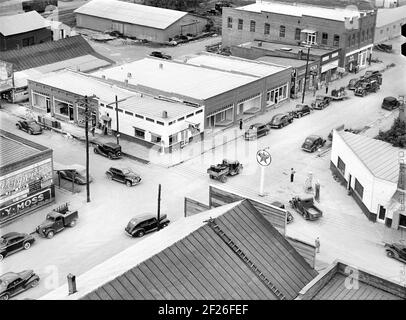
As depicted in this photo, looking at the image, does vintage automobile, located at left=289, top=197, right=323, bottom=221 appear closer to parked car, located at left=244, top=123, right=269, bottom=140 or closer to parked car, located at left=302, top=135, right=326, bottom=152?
parked car, located at left=302, top=135, right=326, bottom=152

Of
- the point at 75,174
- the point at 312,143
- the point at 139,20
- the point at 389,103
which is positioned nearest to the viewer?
the point at 75,174

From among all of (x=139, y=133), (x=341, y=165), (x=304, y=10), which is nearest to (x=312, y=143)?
(x=341, y=165)

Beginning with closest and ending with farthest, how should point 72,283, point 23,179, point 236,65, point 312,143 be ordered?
point 72,283
point 23,179
point 312,143
point 236,65

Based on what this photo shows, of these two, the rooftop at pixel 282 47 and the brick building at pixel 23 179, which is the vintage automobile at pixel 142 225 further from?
the rooftop at pixel 282 47

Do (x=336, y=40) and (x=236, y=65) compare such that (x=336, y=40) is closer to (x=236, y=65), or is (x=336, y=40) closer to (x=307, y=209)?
(x=236, y=65)

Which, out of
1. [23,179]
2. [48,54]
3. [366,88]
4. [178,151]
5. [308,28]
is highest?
[308,28]

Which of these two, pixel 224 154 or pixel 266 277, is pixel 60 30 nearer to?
pixel 224 154

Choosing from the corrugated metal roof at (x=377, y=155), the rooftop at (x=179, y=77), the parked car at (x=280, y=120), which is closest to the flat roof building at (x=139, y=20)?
the rooftop at (x=179, y=77)
